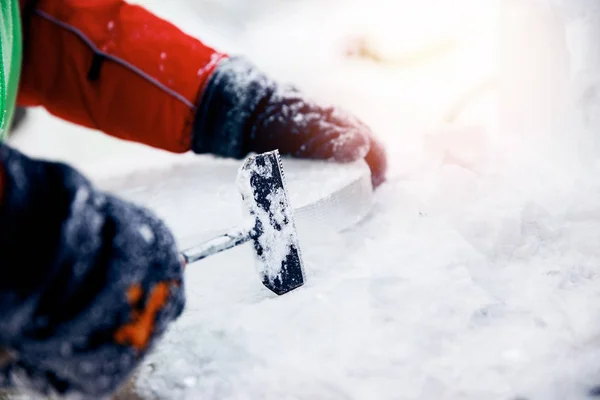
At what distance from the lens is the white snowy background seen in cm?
67

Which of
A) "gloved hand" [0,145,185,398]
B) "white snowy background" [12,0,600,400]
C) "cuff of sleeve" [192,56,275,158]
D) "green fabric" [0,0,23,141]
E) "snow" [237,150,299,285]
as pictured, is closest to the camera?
"gloved hand" [0,145,185,398]

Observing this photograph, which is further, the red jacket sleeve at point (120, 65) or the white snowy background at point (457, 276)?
the red jacket sleeve at point (120, 65)

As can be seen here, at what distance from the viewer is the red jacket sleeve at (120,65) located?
4.28 feet

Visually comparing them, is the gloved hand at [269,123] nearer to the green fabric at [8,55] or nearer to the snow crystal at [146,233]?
the green fabric at [8,55]

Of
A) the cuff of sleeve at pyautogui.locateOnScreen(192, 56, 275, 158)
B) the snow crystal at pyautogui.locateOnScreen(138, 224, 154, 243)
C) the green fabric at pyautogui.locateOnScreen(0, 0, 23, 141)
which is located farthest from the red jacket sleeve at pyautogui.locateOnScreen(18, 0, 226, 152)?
the snow crystal at pyautogui.locateOnScreen(138, 224, 154, 243)

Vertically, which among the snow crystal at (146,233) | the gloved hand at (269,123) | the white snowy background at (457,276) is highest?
the snow crystal at (146,233)

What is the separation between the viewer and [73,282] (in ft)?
1.45

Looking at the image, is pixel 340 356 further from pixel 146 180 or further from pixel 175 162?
pixel 175 162

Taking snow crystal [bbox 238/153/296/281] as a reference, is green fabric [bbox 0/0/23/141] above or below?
above

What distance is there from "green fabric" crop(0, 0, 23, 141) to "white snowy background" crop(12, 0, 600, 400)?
44 cm

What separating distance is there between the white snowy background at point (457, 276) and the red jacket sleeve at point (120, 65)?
0.24 m

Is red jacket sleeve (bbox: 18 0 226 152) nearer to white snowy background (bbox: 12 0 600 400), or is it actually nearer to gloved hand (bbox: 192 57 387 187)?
gloved hand (bbox: 192 57 387 187)

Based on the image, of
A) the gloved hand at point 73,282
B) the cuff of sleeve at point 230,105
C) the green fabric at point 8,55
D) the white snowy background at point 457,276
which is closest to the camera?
the gloved hand at point 73,282

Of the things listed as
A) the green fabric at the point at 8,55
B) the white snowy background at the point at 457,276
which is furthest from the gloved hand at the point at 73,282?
the green fabric at the point at 8,55
